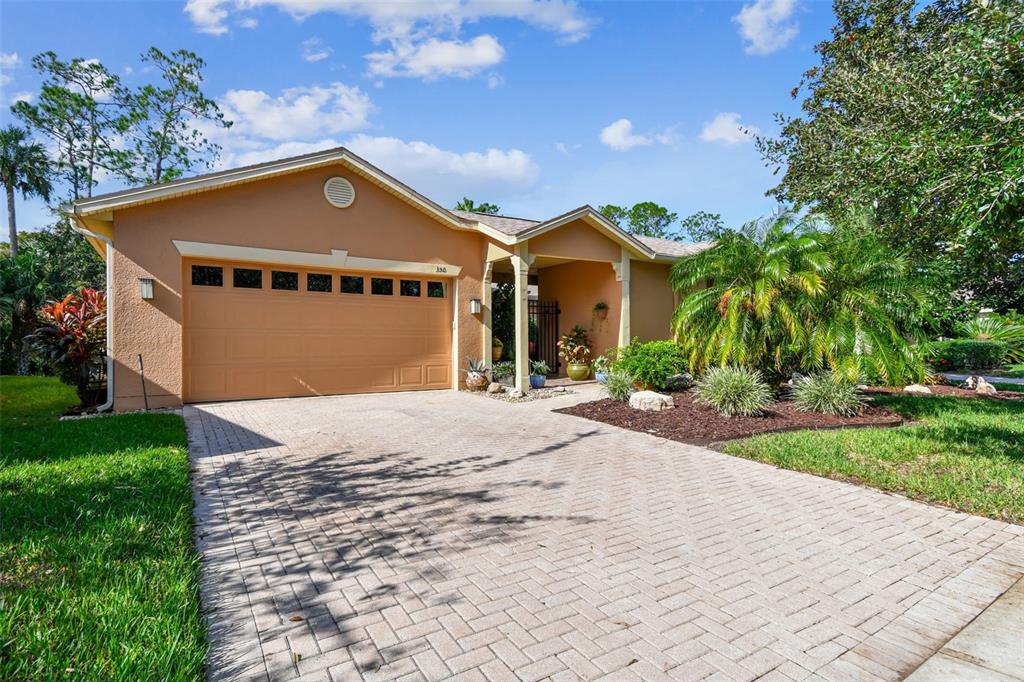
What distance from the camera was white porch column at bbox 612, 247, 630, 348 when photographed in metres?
13.6

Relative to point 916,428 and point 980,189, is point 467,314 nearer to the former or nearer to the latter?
point 916,428

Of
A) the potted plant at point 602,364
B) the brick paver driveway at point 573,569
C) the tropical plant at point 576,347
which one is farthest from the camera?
the tropical plant at point 576,347

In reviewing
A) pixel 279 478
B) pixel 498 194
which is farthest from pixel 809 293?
pixel 498 194

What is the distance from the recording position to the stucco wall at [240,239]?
927 centimetres

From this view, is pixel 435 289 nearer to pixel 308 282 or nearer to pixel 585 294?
pixel 308 282

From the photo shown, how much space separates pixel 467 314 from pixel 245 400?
16.9 feet

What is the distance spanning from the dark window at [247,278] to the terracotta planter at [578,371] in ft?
25.6

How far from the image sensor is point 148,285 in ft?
30.4

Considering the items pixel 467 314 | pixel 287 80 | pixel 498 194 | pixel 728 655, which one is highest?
pixel 498 194

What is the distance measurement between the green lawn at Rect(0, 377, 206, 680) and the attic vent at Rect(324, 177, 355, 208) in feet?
21.3

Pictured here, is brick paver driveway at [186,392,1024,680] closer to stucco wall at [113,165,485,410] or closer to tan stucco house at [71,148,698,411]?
stucco wall at [113,165,485,410]

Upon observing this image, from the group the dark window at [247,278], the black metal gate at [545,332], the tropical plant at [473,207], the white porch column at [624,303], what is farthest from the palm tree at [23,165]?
the white porch column at [624,303]

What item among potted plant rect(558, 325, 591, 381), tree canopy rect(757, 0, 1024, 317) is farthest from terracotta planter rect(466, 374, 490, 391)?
tree canopy rect(757, 0, 1024, 317)

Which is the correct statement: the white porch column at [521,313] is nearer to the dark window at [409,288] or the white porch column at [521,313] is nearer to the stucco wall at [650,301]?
the dark window at [409,288]
